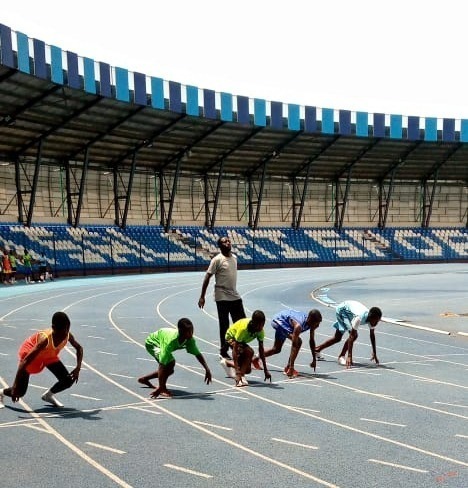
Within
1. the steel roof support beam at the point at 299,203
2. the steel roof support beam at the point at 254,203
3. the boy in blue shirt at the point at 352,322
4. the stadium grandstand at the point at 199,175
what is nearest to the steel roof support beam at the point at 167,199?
the stadium grandstand at the point at 199,175

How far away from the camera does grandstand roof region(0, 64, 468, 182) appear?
1305 inches

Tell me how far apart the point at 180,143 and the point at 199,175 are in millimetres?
6801

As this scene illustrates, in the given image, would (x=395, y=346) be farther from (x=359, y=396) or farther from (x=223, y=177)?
(x=223, y=177)

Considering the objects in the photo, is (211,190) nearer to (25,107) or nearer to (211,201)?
(211,201)

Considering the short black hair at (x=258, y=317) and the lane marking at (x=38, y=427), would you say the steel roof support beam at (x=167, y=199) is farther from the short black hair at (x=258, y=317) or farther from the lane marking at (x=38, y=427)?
the lane marking at (x=38, y=427)

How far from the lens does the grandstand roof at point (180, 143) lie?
3316 cm

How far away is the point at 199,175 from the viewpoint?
50469 millimetres

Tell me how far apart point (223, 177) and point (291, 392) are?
44138mm

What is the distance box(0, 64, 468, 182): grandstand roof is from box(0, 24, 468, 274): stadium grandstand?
0.14 m

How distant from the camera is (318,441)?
243 inches

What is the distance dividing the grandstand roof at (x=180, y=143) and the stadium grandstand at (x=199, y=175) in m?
0.14

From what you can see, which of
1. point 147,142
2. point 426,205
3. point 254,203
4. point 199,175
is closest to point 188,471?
point 147,142

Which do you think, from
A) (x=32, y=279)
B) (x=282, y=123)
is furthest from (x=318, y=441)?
(x=282, y=123)

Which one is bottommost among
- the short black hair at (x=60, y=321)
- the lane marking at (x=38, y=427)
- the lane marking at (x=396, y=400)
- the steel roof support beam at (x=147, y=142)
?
the lane marking at (x=396, y=400)
